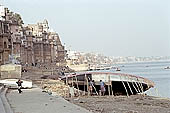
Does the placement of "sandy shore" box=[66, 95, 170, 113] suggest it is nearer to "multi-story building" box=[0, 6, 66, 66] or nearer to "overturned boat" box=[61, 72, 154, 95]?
"overturned boat" box=[61, 72, 154, 95]

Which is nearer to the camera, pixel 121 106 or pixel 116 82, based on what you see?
pixel 121 106

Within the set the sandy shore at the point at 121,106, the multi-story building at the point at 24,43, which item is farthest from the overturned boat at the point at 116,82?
the multi-story building at the point at 24,43

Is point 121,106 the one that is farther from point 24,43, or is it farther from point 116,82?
point 24,43

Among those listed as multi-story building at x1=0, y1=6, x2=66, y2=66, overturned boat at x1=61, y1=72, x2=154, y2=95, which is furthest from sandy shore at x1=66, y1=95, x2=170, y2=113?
multi-story building at x1=0, y1=6, x2=66, y2=66

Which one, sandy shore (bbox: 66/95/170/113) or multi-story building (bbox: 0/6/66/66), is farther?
multi-story building (bbox: 0/6/66/66)

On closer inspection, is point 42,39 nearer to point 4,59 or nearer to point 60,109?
point 4,59

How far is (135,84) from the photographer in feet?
107

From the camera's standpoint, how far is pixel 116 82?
3272cm

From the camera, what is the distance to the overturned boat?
105 ft

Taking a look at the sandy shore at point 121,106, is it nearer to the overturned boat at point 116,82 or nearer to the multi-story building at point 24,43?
the overturned boat at point 116,82

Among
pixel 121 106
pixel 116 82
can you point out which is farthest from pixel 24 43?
pixel 121 106

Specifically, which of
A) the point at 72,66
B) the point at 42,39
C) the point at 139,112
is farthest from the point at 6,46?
the point at 72,66

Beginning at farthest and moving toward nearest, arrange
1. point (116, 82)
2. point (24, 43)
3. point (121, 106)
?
point (24, 43) → point (116, 82) → point (121, 106)

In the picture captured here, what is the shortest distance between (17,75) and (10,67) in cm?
112
